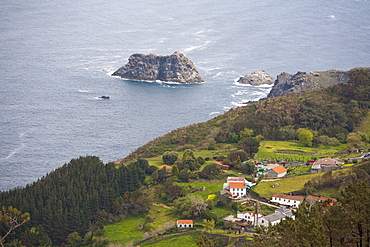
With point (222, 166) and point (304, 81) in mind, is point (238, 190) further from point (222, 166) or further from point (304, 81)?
point (304, 81)

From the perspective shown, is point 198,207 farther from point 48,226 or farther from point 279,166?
Result: point 48,226

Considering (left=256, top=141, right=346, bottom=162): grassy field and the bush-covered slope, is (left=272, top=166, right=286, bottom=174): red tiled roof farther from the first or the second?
the bush-covered slope

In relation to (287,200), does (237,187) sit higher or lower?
higher

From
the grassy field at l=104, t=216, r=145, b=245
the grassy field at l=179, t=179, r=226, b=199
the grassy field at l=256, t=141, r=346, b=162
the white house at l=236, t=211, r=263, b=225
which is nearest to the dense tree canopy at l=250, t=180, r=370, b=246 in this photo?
the white house at l=236, t=211, r=263, b=225

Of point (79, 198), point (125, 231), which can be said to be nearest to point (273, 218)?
point (125, 231)

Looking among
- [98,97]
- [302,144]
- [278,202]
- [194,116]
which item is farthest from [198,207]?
[98,97]

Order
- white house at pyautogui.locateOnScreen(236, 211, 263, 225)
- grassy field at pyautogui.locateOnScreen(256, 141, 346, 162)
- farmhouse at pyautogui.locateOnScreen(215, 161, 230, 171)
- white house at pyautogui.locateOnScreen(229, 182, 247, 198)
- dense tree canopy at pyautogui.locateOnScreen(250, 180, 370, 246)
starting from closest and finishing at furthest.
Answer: dense tree canopy at pyautogui.locateOnScreen(250, 180, 370, 246) → white house at pyautogui.locateOnScreen(236, 211, 263, 225) → white house at pyautogui.locateOnScreen(229, 182, 247, 198) → farmhouse at pyautogui.locateOnScreen(215, 161, 230, 171) → grassy field at pyautogui.locateOnScreen(256, 141, 346, 162)
